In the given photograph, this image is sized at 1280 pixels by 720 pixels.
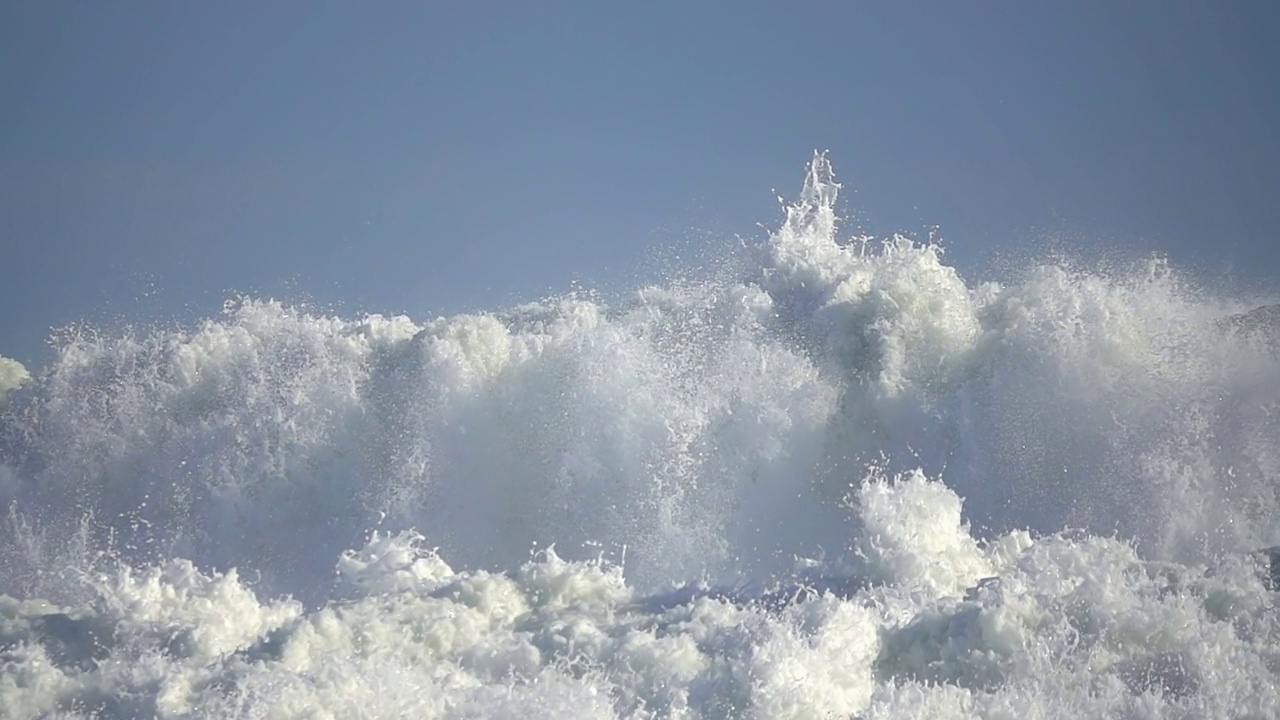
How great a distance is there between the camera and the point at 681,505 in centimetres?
1405

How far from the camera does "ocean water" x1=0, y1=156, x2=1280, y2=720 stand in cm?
734

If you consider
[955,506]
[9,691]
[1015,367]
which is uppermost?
[1015,367]

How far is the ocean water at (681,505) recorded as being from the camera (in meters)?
7.34

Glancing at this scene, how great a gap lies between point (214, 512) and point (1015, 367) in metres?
10.4

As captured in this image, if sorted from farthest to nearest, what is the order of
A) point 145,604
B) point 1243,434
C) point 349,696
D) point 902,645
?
point 1243,434 < point 145,604 < point 902,645 < point 349,696

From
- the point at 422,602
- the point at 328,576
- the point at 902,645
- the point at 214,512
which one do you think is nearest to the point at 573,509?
the point at 328,576

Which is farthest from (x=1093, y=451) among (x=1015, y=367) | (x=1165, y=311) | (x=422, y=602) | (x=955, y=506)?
(x=422, y=602)

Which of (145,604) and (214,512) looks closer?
(145,604)

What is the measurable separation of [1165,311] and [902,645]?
8.57m

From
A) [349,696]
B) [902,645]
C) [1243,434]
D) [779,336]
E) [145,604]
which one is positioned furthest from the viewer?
[779,336]

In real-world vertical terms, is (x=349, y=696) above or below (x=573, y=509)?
below

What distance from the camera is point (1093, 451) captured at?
13.2m

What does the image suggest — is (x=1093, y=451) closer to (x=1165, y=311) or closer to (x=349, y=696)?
(x=1165, y=311)

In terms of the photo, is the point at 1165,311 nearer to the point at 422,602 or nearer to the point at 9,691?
the point at 422,602
